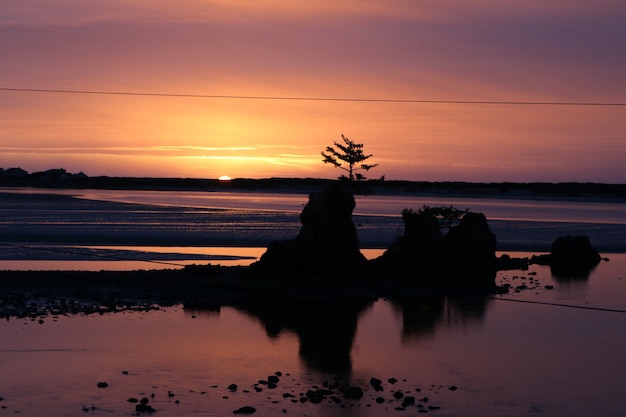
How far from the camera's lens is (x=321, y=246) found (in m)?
24.5

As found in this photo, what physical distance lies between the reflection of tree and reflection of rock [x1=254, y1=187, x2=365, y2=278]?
2.48 metres

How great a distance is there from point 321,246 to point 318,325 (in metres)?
6.06

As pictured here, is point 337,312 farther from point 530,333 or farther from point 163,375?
point 163,375

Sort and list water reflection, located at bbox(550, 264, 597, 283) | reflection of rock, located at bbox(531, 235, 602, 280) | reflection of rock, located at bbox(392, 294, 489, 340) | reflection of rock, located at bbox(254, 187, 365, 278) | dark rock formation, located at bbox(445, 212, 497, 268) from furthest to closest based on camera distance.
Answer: reflection of rock, located at bbox(531, 235, 602, 280)
dark rock formation, located at bbox(445, 212, 497, 268)
water reflection, located at bbox(550, 264, 597, 283)
reflection of rock, located at bbox(254, 187, 365, 278)
reflection of rock, located at bbox(392, 294, 489, 340)

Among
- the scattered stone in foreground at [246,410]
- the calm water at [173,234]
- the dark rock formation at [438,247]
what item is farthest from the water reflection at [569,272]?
the scattered stone in foreground at [246,410]

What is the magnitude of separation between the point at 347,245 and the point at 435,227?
4.17m

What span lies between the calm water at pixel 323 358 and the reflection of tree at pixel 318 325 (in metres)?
0.04

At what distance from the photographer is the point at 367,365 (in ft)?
Result: 49.3

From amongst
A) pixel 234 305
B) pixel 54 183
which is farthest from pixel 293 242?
pixel 54 183

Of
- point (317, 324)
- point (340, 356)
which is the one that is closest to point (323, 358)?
point (340, 356)

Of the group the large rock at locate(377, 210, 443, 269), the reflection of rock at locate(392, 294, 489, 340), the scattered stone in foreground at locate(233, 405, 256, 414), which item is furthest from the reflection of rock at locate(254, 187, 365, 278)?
the scattered stone in foreground at locate(233, 405, 256, 414)

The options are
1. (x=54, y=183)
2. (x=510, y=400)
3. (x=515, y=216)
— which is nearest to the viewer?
(x=510, y=400)

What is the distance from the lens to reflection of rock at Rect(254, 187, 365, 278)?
24281 millimetres

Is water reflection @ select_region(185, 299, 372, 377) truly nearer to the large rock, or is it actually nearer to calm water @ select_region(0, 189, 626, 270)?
the large rock
